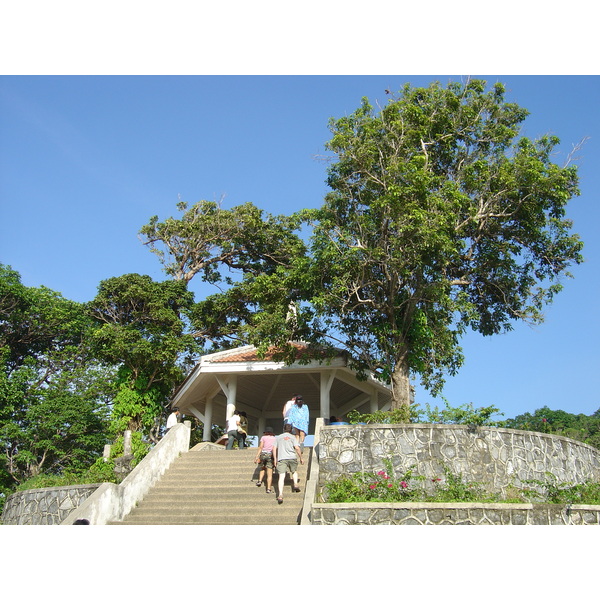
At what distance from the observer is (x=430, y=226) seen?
13273 millimetres

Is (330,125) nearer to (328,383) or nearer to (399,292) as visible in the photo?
(399,292)

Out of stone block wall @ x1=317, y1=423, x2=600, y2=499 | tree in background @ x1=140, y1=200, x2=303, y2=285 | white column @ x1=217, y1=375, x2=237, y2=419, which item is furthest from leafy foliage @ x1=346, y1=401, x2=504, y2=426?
tree in background @ x1=140, y1=200, x2=303, y2=285

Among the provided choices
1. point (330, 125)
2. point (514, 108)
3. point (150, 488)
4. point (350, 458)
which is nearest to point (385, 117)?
point (330, 125)

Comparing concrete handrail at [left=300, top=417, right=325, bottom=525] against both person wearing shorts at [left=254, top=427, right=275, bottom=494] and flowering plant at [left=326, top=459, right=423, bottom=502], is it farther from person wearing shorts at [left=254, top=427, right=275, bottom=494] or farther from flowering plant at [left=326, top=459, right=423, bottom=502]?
person wearing shorts at [left=254, top=427, right=275, bottom=494]

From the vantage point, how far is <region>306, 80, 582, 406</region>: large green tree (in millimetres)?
13898

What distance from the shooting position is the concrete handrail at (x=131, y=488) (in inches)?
401

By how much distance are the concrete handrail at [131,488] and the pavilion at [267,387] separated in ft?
8.46

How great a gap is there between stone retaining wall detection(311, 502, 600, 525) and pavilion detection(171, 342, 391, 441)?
6438 mm

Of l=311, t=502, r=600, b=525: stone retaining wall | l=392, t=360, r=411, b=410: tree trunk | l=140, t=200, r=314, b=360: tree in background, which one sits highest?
l=140, t=200, r=314, b=360: tree in background

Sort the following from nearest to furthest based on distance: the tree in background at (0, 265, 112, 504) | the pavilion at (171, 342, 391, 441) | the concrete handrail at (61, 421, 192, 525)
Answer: the concrete handrail at (61, 421, 192, 525) → the pavilion at (171, 342, 391, 441) → the tree in background at (0, 265, 112, 504)

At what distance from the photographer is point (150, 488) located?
12117 mm

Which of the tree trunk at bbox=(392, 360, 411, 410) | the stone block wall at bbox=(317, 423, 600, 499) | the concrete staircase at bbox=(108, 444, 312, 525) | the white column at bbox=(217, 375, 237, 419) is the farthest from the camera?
the white column at bbox=(217, 375, 237, 419)

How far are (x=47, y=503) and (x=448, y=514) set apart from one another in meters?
9.20

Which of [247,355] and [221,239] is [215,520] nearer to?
[247,355]
